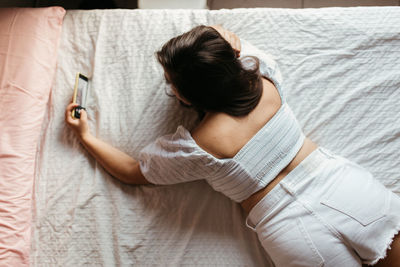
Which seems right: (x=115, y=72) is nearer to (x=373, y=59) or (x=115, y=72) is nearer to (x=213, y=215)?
(x=213, y=215)

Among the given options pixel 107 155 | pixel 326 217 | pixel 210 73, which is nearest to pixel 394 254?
pixel 326 217

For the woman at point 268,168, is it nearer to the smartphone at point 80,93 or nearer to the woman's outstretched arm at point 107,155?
the woman's outstretched arm at point 107,155

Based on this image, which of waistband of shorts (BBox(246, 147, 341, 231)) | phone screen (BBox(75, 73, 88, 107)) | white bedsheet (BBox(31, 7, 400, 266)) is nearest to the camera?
waistband of shorts (BBox(246, 147, 341, 231))

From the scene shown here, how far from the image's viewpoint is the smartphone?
1058mm

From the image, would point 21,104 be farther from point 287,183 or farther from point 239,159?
point 287,183

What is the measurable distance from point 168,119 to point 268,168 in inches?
15.3

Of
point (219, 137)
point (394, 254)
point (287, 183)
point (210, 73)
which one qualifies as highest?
point (210, 73)

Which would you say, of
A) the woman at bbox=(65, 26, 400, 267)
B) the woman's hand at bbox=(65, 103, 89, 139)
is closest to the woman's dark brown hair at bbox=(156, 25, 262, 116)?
the woman at bbox=(65, 26, 400, 267)

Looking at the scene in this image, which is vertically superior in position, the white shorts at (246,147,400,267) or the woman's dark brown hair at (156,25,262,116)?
the woman's dark brown hair at (156,25,262,116)

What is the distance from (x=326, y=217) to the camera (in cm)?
80

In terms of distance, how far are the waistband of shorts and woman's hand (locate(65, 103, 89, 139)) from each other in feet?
1.98

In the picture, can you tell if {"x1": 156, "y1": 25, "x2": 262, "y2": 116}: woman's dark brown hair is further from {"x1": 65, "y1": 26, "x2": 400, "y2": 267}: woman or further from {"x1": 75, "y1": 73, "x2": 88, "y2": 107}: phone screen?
{"x1": 75, "y1": 73, "x2": 88, "y2": 107}: phone screen

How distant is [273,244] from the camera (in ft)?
2.76

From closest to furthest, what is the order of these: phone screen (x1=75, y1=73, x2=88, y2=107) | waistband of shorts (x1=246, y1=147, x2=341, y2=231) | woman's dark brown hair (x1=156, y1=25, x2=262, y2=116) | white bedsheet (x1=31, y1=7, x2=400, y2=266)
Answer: woman's dark brown hair (x1=156, y1=25, x2=262, y2=116), waistband of shorts (x1=246, y1=147, x2=341, y2=231), white bedsheet (x1=31, y1=7, x2=400, y2=266), phone screen (x1=75, y1=73, x2=88, y2=107)
